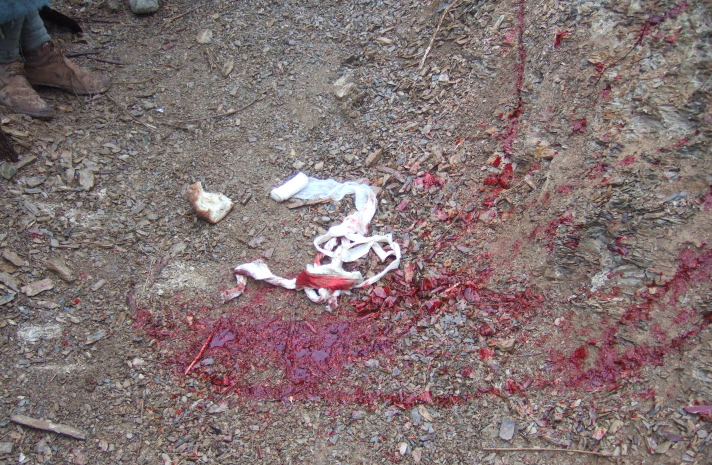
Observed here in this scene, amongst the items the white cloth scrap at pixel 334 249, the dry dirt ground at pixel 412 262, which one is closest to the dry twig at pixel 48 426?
the dry dirt ground at pixel 412 262

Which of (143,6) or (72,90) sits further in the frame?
(143,6)

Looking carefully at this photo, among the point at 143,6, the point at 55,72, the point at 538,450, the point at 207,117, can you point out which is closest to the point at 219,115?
the point at 207,117

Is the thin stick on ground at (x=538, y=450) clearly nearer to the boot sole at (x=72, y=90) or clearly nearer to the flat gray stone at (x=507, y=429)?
the flat gray stone at (x=507, y=429)

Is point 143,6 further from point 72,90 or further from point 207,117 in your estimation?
point 207,117

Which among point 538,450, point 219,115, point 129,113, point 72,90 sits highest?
point 72,90

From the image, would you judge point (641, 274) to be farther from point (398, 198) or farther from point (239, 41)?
point (239, 41)

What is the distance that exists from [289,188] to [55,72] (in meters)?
2.02

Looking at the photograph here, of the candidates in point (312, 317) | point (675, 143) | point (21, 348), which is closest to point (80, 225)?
point (21, 348)

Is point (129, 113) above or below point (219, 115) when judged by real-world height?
above

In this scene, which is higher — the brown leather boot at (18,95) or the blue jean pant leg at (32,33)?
the blue jean pant leg at (32,33)

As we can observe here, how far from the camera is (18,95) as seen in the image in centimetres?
345

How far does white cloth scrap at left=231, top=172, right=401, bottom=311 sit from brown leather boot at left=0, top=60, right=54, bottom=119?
1751 millimetres

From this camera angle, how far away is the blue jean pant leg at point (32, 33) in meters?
3.49

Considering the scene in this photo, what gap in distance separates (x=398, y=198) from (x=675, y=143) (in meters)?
1.56
